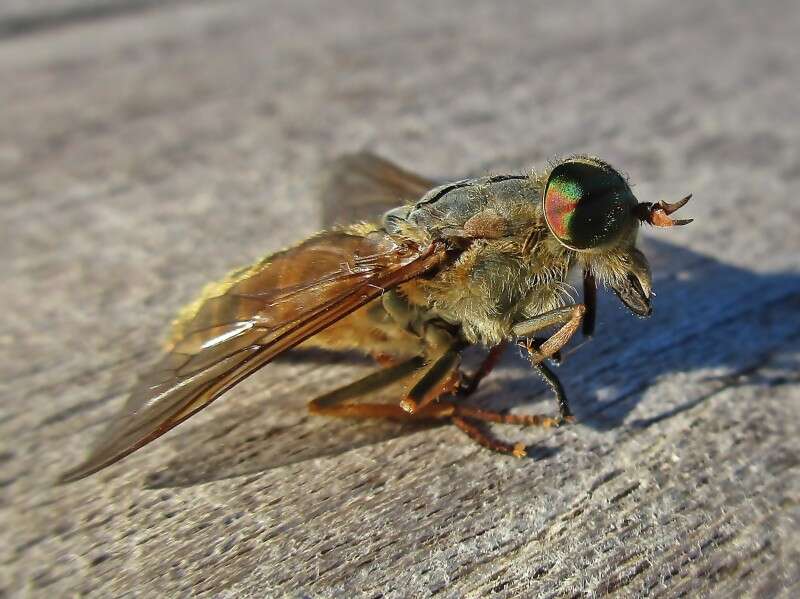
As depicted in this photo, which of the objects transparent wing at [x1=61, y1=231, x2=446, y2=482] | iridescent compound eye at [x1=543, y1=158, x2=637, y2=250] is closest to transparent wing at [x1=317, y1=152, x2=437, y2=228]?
transparent wing at [x1=61, y1=231, x2=446, y2=482]

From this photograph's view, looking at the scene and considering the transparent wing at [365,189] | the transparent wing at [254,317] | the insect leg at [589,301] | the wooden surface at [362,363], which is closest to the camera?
the wooden surface at [362,363]

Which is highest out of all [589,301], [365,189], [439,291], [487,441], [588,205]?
[365,189]

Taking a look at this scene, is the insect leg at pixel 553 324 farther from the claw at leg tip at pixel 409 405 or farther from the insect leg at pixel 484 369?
the claw at leg tip at pixel 409 405

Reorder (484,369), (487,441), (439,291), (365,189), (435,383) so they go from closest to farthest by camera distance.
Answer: (487,441), (435,383), (484,369), (439,291), (365,189)

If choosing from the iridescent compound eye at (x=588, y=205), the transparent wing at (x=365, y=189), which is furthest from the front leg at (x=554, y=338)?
the transparent wing at (x=365, y=189)

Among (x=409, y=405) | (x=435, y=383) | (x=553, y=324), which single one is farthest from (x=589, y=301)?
(x=409, y=405)

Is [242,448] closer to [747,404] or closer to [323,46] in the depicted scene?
[747,404]

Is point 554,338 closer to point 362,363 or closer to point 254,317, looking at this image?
point 362,363
